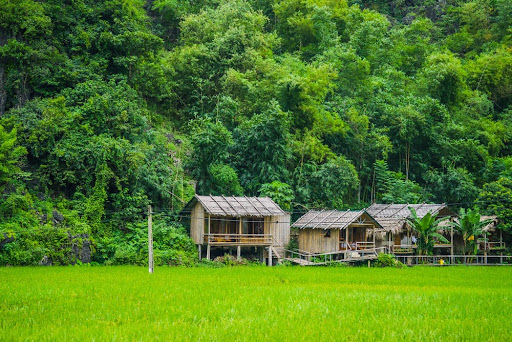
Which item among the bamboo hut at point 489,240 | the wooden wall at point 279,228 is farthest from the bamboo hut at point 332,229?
the bamboo hut at point 489,240

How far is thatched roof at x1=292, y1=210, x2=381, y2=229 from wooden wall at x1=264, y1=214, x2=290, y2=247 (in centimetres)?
58

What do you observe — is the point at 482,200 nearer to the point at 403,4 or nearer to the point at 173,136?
the point at 173,136

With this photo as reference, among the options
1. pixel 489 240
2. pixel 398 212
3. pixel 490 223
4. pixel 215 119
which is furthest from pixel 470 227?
pixel 215 119

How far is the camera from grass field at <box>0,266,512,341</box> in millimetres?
8492

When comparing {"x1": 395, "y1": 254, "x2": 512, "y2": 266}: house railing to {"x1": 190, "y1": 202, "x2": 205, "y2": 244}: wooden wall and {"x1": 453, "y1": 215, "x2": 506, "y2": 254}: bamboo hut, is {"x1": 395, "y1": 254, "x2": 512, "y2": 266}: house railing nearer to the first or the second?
{"x1": 453, "y1": 215, "x2": 506, "y2": 254}: bamboo hut

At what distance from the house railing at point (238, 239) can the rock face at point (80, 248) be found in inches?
224

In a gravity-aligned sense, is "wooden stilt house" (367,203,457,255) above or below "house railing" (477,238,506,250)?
above

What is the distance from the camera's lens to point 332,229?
2938 cm

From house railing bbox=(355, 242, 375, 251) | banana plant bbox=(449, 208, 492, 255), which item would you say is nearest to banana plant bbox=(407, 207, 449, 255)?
banana plant bbox=(449, 208, 492, 255)

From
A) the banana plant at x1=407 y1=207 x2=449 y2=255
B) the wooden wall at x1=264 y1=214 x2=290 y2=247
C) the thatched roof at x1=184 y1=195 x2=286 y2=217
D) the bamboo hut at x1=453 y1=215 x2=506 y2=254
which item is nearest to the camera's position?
the thatched roof at x1=184 y1=195 x2=286 y2=217

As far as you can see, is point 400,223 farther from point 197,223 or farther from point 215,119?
point 215,119

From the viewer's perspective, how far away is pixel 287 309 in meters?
11.0

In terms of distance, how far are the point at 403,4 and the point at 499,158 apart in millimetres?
23927

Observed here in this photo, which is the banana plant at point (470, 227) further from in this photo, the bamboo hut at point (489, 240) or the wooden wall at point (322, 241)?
the wooden wall at point (322, 241)
